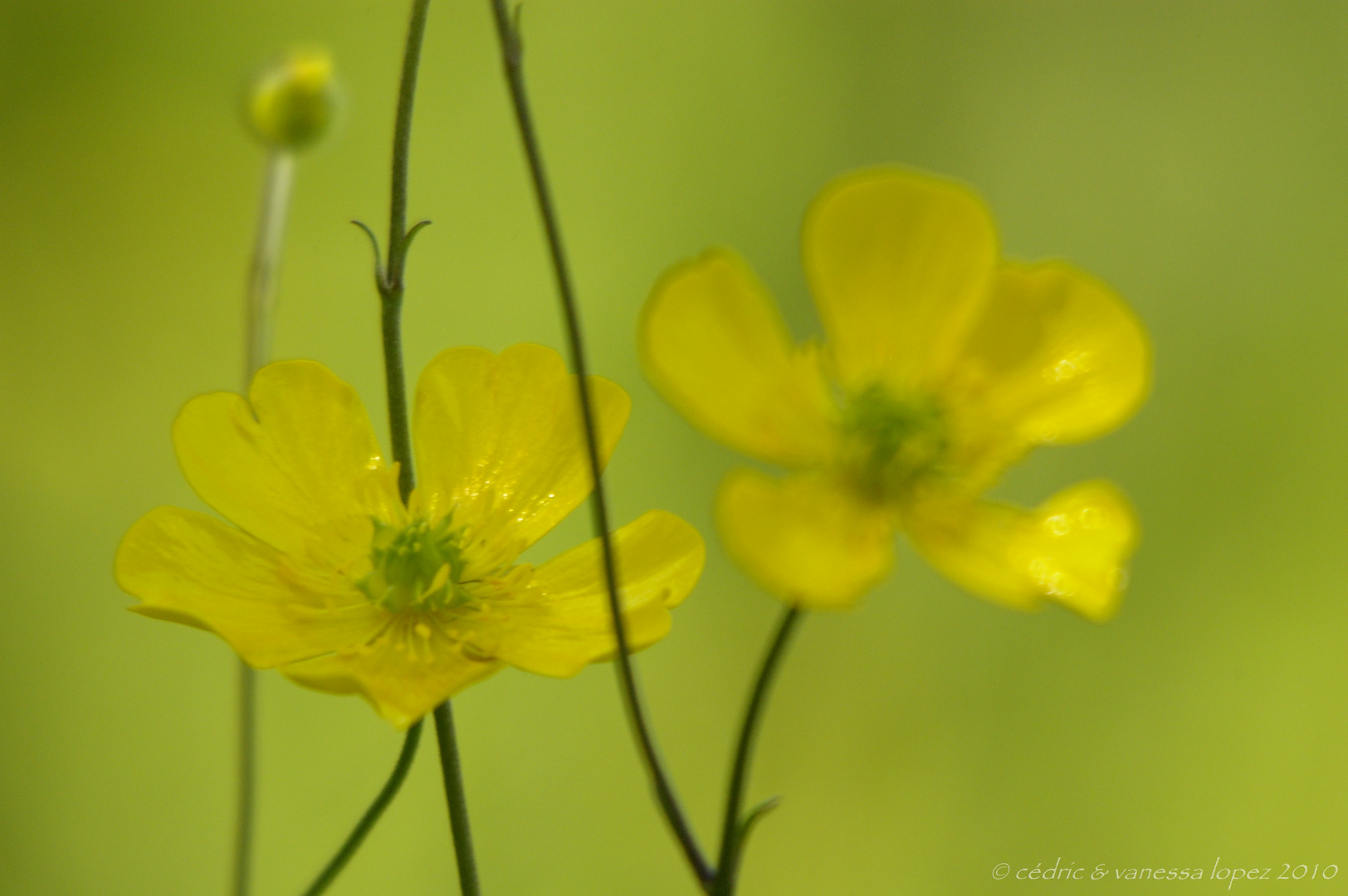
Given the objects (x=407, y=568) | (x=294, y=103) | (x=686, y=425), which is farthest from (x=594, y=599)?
(x=686, y=425)

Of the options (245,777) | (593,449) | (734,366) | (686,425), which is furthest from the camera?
(686,425)

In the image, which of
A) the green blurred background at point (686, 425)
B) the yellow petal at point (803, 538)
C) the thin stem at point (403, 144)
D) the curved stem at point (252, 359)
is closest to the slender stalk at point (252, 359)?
the curved stem at point (252, 359)

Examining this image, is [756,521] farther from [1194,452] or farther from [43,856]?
[1194,452]

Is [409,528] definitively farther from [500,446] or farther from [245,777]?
[245,777]

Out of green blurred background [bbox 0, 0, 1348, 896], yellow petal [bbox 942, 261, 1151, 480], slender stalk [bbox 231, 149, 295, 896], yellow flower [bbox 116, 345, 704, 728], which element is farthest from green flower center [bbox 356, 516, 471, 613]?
green blurred background [bbox 0, 0, 1348, 896]

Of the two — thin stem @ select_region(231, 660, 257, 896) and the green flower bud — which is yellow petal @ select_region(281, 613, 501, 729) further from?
the green flower bud

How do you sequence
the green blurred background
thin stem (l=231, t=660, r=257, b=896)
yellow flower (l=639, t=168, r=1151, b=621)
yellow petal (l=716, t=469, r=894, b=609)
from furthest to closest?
the green blurred background < thin stem (l=231, t=660, r=257, b=896) < yellow flower (l=639, t=168, r=1151, b=621) < yellow petal (l=716, t=469, r=894, b=609)
